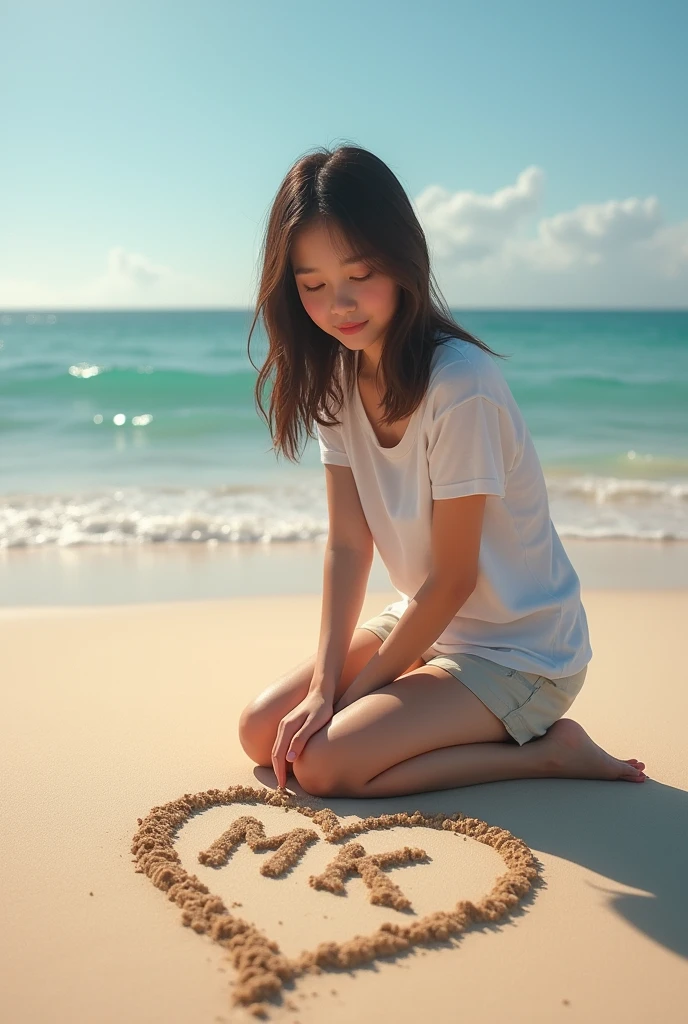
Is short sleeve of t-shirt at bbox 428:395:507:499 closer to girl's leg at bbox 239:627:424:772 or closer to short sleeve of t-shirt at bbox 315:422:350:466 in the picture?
short sleeve of t-shirt at bbox 315:422:350:466

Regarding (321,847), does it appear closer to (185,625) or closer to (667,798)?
(667,798)

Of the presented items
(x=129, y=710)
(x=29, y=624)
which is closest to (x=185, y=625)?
(x=29, y=624)

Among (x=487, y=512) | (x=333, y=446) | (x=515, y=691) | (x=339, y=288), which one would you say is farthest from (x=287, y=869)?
(x=339, y=288)

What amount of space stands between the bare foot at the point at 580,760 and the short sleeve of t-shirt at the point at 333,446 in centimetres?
103

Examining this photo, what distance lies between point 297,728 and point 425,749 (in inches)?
14.1

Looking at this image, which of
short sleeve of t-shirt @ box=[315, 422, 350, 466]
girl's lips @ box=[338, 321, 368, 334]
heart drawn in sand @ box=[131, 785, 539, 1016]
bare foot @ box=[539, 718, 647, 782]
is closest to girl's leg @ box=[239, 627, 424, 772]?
heart drawn in sand @ box=[131, 785, 539, 1016]

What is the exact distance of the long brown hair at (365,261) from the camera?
8.37 ft

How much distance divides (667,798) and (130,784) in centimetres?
149

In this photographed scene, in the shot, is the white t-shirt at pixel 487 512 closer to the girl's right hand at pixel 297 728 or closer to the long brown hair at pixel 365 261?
the long brown hair at pixel 365 261

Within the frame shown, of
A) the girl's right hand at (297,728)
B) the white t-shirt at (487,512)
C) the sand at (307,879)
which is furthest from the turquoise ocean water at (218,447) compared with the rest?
the sand at (307,879)

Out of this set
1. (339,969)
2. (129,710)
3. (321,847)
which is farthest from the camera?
(129,710)

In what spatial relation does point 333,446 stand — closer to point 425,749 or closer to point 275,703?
point 275,703

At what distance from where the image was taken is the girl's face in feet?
8.52

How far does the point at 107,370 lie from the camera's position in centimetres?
2241
